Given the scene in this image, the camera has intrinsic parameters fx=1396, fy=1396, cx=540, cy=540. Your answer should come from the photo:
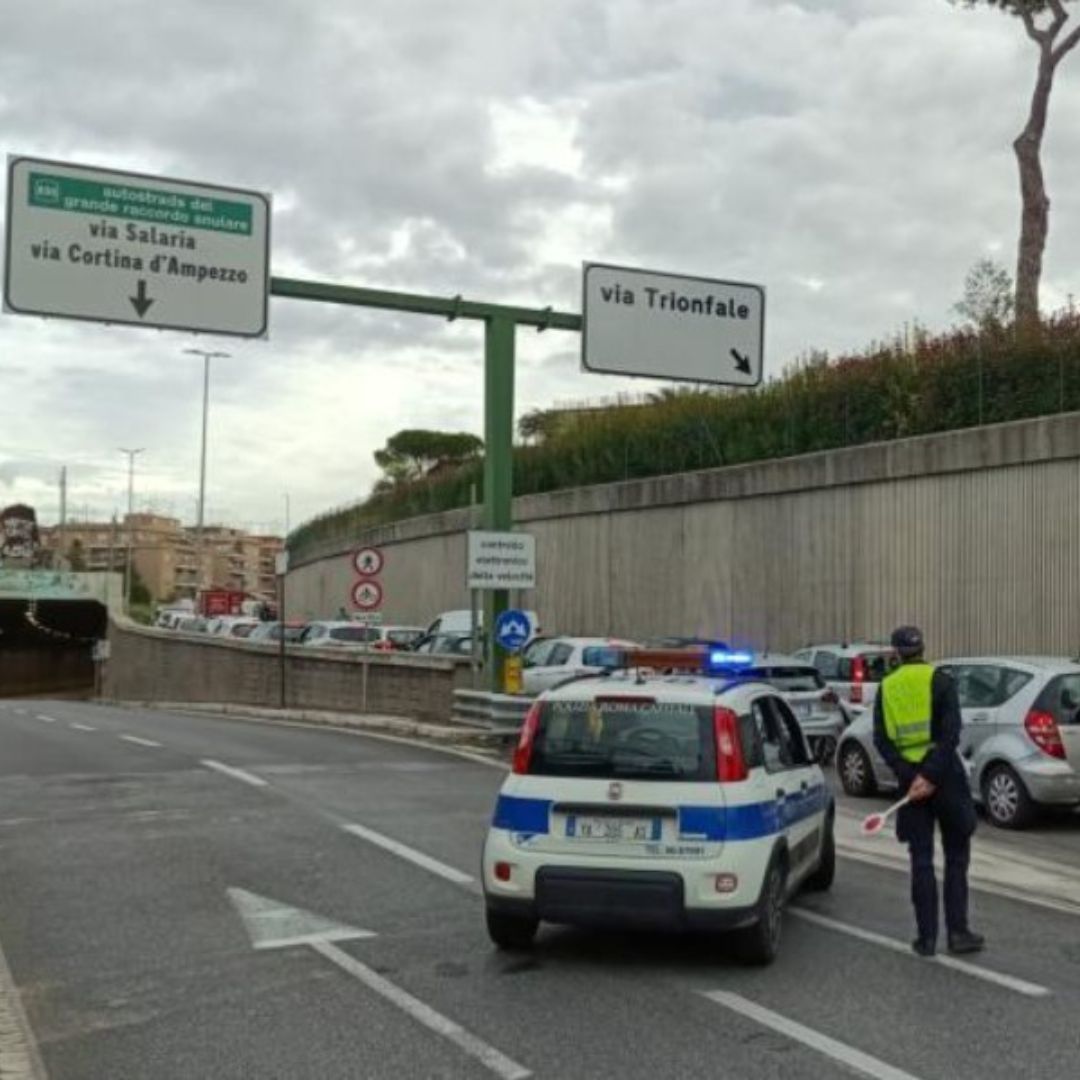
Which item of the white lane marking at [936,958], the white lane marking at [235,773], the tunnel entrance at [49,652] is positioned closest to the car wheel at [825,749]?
the white lane marking at [235,773]

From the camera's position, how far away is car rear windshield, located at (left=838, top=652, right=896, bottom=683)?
61.4ft

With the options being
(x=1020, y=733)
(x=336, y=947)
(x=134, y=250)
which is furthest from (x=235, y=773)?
(x=336, y=947)

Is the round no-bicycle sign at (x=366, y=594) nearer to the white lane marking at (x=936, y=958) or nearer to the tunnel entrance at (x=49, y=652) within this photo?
the white lane marking at (x=936, y=958)

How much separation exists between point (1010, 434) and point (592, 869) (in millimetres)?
16677

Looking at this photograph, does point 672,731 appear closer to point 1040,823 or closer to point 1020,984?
point 1020,984

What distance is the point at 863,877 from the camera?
392 inches

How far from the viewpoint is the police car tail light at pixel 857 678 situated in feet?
56.7

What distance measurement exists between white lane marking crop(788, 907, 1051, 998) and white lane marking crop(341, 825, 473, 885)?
2.32m

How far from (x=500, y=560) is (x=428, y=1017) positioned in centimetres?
1375

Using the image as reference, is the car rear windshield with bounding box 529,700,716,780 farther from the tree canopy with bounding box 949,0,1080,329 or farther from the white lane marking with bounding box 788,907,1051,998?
the tree canopy with bounding box 949,0,1080,329

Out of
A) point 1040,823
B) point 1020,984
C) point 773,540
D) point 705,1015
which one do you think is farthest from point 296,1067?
point 773,540

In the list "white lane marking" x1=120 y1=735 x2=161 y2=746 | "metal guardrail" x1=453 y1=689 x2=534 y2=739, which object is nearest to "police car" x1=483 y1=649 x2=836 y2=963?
"metal guardrail" x1=453 y1=689 x2=534 y2=739

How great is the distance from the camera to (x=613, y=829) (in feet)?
23.3

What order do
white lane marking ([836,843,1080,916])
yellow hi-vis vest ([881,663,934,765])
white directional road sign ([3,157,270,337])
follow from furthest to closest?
white directional road sign ([3,157,270,337]) → white lane marking ([836,843,1080,916]) → yellow hi-vis vest ([881,663,934,765])
